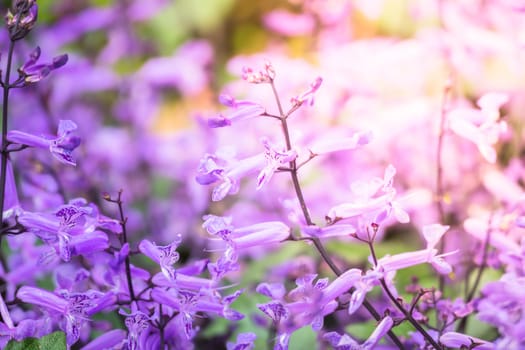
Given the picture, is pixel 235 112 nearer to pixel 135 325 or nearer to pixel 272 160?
pixel 272 160

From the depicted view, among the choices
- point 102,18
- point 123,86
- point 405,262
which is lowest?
point 123,86

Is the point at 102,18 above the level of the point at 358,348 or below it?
below

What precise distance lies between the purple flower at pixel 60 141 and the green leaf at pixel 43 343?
0.72 feet

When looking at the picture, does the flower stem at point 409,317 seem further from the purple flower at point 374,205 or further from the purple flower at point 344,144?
the purple flower at point 344,144

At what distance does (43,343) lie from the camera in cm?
92

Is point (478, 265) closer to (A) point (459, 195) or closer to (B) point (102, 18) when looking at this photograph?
(A) point (459, 195)

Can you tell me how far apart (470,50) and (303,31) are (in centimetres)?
49

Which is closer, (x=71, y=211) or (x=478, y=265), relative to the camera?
(x=71, y=211)

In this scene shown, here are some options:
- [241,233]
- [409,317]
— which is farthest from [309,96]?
[409,317]

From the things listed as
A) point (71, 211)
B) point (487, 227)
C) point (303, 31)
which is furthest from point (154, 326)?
point (303, 31)

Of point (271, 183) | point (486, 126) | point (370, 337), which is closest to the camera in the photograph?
point (370, 337)

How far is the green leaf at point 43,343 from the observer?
91 cm

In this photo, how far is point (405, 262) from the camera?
0.94m

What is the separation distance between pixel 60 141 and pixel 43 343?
0.26 m
